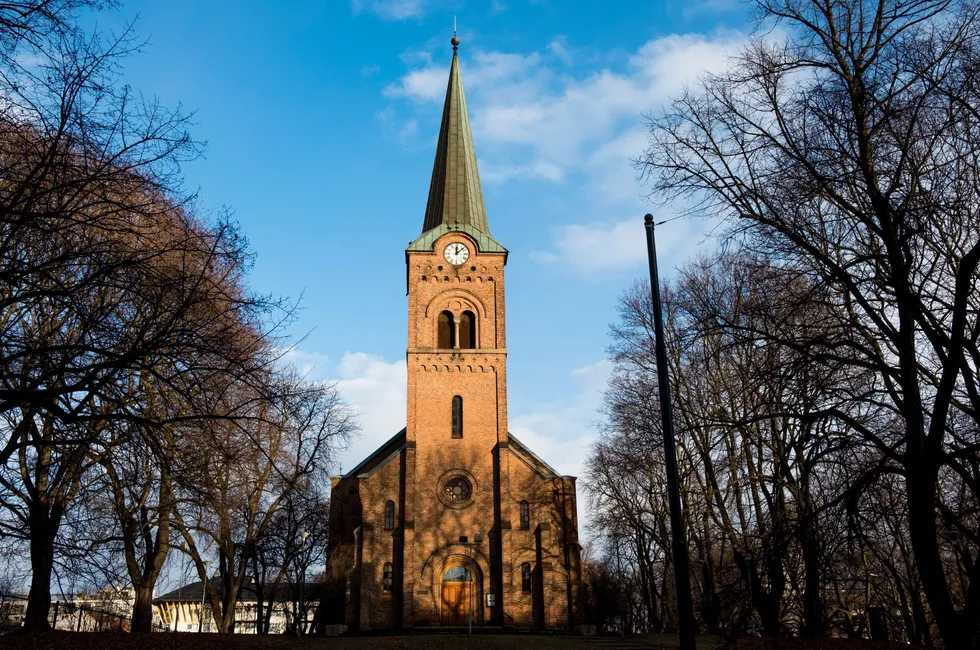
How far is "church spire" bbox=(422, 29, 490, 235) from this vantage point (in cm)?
3944

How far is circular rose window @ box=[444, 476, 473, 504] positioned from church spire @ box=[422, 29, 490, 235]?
40.8ft

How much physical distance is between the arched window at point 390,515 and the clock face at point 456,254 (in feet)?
38.6

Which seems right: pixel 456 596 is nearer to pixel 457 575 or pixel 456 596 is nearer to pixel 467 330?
pixel 457 575

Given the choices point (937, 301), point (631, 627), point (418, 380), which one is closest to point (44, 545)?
point (937, 301)

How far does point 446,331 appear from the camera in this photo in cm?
3719

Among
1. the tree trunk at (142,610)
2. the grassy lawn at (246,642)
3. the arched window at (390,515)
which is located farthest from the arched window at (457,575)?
the tree trunk at (142,610)

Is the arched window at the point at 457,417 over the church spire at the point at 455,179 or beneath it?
beneath

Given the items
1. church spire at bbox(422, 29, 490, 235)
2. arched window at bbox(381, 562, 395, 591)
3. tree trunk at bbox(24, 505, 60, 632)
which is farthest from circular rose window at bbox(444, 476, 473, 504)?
tree trunk at bbox(24, 505, 60, 632)

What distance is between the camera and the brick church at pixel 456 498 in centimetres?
3212

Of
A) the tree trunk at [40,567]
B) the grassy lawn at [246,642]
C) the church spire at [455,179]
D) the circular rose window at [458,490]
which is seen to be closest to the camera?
the grassy lawn at [246,642]

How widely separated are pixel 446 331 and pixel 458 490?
299 inches

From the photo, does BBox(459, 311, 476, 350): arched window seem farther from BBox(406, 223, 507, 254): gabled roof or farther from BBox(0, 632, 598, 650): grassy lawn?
BBox(0, 632, 598, 650): grassy lawn

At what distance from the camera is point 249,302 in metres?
9.78

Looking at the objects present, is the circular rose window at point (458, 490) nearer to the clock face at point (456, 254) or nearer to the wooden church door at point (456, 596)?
the wooden church door at point (456, 596)
